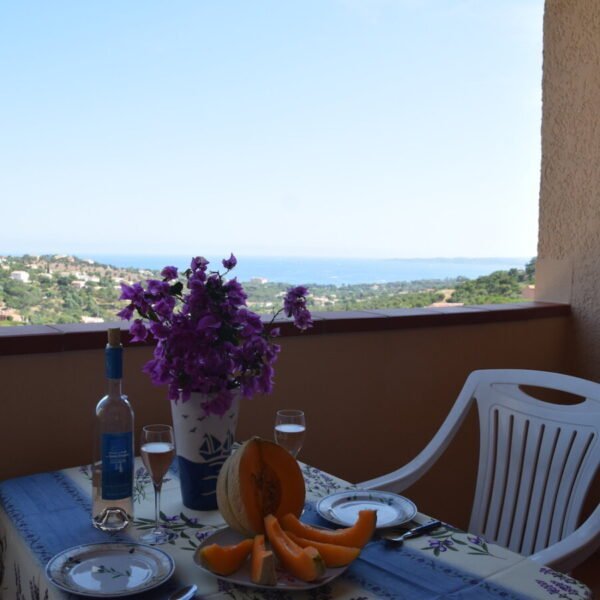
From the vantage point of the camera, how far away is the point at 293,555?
2.95 feet

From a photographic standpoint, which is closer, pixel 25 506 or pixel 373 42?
pixel 25 506

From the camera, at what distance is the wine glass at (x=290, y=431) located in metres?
1.20

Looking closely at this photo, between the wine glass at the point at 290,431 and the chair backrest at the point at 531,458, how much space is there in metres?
0.65

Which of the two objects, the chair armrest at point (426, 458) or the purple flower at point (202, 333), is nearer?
the purple flower at point (202, 333)

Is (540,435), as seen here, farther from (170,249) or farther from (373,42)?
(373,42)

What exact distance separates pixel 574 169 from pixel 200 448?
1.88m

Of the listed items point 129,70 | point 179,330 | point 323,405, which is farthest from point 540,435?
point 129,70

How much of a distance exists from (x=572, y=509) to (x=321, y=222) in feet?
57.0

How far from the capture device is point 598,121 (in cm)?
238

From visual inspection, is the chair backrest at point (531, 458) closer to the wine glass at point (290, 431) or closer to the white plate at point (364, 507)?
the white plate at point (364, 507)

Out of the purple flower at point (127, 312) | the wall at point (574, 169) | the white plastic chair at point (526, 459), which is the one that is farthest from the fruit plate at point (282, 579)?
the wall at point (574, 169)

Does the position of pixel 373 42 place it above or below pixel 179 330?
above

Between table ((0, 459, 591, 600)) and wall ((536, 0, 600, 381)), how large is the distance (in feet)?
5.14

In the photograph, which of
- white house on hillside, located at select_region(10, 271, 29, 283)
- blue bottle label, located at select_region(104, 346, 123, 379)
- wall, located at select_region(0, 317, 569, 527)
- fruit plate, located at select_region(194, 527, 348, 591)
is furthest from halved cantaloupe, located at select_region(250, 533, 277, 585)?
white house on hillside, located at select_region(10, 271, 29, 283)
